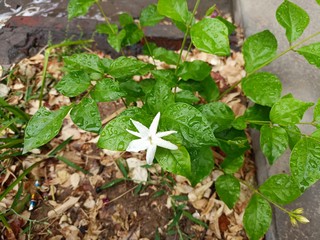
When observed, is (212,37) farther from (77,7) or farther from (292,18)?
(77,7)

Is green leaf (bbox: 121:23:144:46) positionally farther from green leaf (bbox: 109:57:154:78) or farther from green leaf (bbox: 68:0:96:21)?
green leaf (bbox: 109:57:154:78)

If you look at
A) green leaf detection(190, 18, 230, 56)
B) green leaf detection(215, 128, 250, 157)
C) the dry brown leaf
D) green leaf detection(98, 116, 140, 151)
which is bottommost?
the dry brown leaf

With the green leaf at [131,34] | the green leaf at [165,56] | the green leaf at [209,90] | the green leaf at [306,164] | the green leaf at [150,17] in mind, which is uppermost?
the green leaf at [150,17]

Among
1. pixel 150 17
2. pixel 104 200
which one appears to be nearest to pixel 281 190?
pixel 104 200

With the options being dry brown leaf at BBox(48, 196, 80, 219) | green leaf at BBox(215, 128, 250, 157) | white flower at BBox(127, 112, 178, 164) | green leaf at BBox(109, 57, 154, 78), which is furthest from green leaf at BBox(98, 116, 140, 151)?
dry brown leaf at BBox(48, 196, 80, 219)

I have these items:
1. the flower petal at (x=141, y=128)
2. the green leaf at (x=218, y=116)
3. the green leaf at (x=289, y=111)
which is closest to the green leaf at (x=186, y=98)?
the green leaf at (x=218, y=116)

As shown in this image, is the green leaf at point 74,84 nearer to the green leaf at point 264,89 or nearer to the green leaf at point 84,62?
the green leaf at point 84,62

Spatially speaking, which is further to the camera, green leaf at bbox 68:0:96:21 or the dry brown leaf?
the dry brown leaf
